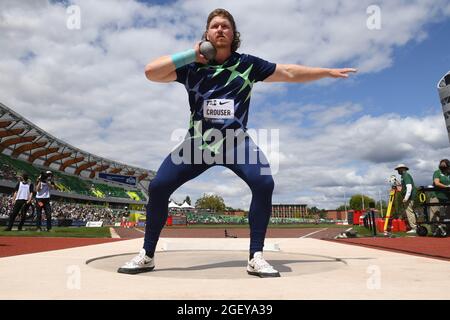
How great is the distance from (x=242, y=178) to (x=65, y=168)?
6884 centimetres

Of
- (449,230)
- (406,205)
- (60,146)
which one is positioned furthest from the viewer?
(60,146)

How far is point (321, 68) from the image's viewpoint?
151 inches

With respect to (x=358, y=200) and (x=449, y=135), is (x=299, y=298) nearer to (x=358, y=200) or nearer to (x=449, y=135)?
(x=449, y=135)

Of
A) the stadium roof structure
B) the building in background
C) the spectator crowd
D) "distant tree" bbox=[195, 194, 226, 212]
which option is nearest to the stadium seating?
the stadium roof structure

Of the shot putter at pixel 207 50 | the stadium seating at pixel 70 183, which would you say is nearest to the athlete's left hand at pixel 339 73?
the shot putter at pixel 207 50

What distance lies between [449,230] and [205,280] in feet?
30.3

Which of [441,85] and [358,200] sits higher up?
[441,85]

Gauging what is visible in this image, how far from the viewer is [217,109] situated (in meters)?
3.39

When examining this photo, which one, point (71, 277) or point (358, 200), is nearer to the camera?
point (71, 277)

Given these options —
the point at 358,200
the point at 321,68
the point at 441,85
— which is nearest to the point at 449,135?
the point at 441,85

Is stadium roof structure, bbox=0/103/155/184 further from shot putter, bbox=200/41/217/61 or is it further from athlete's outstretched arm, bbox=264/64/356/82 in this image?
shot putter, bbox=200/41/217/61

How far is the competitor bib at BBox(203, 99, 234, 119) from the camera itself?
339 centimetres
